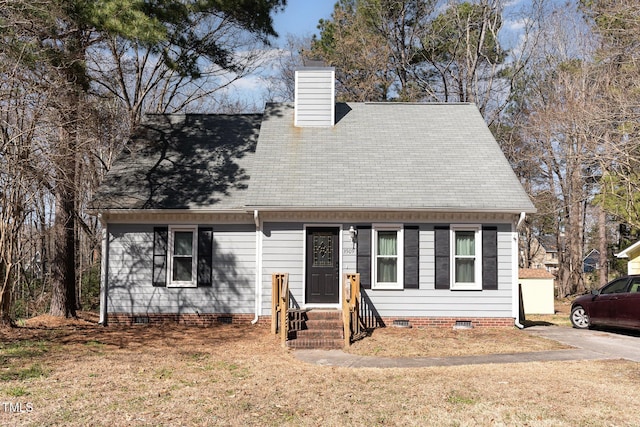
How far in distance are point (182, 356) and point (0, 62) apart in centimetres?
690

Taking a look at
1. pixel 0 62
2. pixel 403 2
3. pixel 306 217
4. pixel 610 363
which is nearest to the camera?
pixel 610 363

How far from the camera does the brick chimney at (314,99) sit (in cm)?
1571

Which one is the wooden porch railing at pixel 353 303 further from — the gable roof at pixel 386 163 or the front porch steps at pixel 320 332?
the gable roof at pixel 386 163

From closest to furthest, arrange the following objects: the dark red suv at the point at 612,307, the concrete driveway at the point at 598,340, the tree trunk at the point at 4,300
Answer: the concrete driveway at the point at 598,340
the tree trunk at the point at 4,300
the dark red suv at the point at 612,307

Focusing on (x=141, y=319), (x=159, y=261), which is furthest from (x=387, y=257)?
(x=141, y=319)

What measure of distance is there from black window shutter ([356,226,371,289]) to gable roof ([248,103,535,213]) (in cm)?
77

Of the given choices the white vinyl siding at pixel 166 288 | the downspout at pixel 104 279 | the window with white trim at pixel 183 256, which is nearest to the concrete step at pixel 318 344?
the white vinyl siding at pixel 166 288

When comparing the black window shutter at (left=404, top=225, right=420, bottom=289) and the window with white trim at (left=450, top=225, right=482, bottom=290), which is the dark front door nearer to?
the black window shutter at (left=404, top=225, right=420, bottom=289)

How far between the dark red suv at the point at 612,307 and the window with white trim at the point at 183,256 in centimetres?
959

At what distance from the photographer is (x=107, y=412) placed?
251 inches

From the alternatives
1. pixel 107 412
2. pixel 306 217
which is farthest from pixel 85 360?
pixel 306 217

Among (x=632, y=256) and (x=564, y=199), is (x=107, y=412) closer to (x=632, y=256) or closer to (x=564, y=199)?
(x=632, y=256)

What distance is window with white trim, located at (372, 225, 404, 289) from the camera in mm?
12867

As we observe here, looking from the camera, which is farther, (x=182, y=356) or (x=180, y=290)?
(x=180, y=290)
